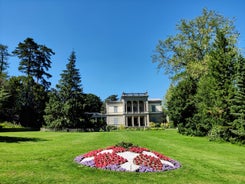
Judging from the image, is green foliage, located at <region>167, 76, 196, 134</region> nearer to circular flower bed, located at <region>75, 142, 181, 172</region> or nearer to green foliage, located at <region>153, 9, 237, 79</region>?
green foliage, located at <region>153, 9, 237, 79</region>

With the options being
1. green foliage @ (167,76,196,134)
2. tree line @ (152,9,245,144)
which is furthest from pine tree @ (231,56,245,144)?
green foliage @ (167,76,196,134)

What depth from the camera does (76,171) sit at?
6.96 m

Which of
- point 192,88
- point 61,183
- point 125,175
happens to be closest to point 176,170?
point 125,175

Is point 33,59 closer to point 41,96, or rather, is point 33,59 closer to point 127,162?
point 41,96

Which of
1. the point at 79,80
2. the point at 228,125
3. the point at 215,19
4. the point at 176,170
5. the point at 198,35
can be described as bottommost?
the point at 176,170

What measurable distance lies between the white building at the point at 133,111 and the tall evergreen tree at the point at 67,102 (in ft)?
50.8

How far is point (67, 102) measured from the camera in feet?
121

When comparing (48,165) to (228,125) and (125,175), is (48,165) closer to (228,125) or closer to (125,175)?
(125,175)

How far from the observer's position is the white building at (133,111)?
52531 millimetres

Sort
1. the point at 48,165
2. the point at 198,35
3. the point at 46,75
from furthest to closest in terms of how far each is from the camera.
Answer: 1. the point at 46,75
2. the point at 198,35
3. the point at 48,165

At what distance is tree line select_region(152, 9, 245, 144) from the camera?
17922 millimetres

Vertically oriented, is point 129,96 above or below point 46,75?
below

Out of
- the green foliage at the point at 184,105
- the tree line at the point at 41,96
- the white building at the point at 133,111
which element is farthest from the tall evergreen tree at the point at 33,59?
the green foliage at the point at 184,105

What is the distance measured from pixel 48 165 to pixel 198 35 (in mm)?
25836
